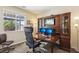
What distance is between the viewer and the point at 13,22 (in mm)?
1985

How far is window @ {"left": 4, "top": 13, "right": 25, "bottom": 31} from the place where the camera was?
191 cm

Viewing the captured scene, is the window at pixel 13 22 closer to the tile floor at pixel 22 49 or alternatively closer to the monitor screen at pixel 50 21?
the tile floor at pixel 22 49

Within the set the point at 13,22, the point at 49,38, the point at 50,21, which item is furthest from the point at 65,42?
the point at 13,22

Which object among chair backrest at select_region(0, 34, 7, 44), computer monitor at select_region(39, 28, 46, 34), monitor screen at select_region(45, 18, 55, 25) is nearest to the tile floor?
chair backrest at select_region(0, 34, 7, 44)

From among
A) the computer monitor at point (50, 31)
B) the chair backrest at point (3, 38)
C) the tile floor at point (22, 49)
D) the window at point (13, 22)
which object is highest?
the window at point (13, 22)

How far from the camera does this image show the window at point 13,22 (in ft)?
6.25

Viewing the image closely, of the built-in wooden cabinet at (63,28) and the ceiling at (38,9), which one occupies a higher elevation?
the ceiling at (38,9)

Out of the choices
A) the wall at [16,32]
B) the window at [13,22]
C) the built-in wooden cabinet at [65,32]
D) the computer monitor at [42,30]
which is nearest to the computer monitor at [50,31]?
the computer monitor at [42,30]

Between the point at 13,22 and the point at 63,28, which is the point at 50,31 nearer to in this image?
the point at 63,28

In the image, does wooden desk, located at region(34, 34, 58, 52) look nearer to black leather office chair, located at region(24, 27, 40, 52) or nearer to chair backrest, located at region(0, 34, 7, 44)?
black leather office chair, located at region(24, 27, 40, 52)

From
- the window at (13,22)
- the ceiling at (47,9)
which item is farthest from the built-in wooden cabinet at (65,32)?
the window at (13,22)

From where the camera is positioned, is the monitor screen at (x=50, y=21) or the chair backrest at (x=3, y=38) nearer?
the chair backrest at (x=3, y=38)
